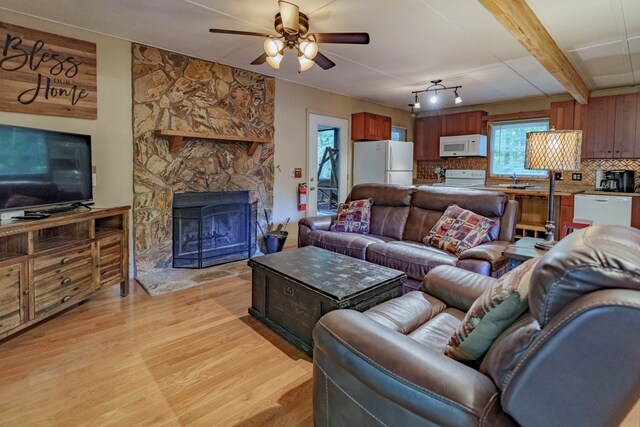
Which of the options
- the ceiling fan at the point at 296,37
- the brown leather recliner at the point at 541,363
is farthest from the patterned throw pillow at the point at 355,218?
the brown leather recliner at the point at 541,363

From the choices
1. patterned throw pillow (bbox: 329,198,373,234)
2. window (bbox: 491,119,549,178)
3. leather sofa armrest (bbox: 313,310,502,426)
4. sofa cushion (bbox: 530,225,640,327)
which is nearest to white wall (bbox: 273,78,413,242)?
patterned throw pillow (bbox: 329,198,373,234)

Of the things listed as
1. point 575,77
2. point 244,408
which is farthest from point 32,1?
point 575,77

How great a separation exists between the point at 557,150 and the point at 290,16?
2.01 meters

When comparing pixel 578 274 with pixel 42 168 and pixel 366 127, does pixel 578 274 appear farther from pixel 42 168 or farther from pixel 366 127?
pixel 366 127

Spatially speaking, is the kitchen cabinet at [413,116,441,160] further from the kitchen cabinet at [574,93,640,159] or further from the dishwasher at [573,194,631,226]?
the dishwasher at [573,194,631,226]

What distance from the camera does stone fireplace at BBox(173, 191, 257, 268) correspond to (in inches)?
159

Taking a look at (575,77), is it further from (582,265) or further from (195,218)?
(195,218)

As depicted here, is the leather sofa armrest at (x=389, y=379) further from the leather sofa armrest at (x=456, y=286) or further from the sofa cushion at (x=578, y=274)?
the leather sofa armrest at (x=456, y=286)

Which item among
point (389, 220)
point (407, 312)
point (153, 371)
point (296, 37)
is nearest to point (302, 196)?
point (389, 220)

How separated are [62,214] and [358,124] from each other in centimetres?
449

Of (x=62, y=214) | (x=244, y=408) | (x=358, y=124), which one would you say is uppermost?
(x=358, y=124)

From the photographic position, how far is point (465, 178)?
6.49 metres

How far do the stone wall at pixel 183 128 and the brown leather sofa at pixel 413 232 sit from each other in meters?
1.35

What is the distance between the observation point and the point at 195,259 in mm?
4105
